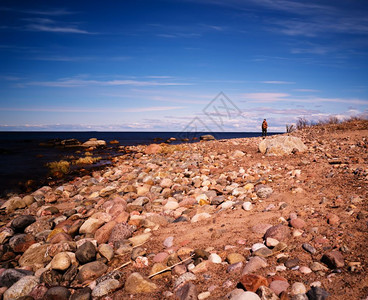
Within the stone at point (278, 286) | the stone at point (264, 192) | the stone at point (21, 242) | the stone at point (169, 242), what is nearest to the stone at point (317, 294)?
the stone at point (278, 286)

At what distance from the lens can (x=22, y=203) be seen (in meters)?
7.59

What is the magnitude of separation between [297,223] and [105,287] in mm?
2877

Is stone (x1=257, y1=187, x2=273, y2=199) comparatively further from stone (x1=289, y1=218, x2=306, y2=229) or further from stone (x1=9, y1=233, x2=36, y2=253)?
stone (x1=9, y1=233, x2=36, y2=253)

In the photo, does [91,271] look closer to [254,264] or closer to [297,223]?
[254,264]

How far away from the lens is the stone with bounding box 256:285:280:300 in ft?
7.39

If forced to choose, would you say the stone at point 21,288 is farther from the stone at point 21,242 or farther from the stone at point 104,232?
the stone at point 21,242

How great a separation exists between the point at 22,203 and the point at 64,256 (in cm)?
527

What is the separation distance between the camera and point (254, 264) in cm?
279

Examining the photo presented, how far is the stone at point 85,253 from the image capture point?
12.1 feet

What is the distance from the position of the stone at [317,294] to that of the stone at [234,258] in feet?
2.98

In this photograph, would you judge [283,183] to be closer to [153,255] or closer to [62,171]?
[153,255]

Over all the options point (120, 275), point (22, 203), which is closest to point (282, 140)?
point (120, 275)

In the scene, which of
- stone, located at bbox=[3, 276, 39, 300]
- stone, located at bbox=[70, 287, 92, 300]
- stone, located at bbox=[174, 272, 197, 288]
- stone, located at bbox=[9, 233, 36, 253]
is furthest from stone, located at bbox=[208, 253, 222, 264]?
stone, located at bbox=[9, 233, 36, 253]

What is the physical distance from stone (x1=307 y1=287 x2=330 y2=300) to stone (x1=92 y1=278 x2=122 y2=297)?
224 cm
